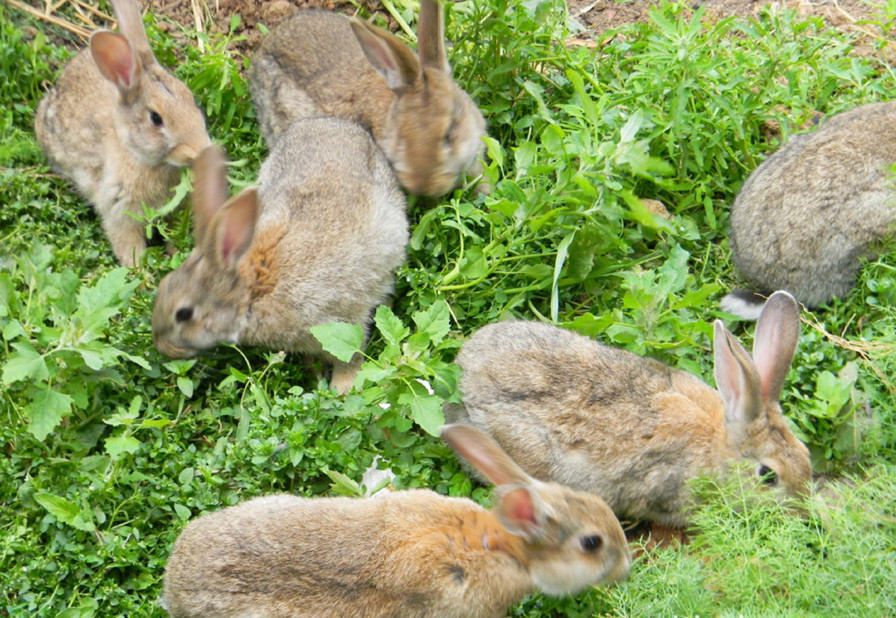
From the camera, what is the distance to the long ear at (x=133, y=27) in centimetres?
514

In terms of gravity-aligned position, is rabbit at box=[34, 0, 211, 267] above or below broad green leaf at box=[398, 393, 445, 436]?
above

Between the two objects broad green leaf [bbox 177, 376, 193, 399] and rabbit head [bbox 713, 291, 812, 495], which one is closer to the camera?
rabbit head [bbox 713, 291, 812, 495]

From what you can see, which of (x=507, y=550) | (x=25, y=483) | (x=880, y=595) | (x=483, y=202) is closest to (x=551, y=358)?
(x=507, y=550)

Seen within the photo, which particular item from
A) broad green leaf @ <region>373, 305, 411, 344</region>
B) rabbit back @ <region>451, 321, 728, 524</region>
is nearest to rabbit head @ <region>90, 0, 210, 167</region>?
broad green leaf @ <region>373, 305, 411, 344</region>

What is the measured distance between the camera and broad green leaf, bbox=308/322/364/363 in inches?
170

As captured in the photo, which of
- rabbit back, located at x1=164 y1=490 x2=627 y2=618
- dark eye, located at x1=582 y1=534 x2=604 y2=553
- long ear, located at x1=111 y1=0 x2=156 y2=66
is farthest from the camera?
long ear, located at x1=111 y1=0 x2=156 y2=66

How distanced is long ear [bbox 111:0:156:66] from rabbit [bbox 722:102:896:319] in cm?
330

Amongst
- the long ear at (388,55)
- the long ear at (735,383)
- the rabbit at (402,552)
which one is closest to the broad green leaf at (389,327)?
the rabbit at (402,552)

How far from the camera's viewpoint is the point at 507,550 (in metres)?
3.87

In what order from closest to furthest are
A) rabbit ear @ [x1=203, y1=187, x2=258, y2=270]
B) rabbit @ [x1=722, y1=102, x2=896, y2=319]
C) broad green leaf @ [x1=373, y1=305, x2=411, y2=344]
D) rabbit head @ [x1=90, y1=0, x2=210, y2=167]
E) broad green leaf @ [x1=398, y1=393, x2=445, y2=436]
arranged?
broad green leaf @ [x1=398, y1=393, x2=445, y2=436] → broad green leaf @ [x1=373, y1=305, x2=411, y2=344] → rabbit ear @ [x1=203, y1=187, x2=258, y2=270] → rabbit @ [x1=722, y1=102, x2=896, y2=319] → rabbit head @ [x1=90, y1=0, x2=210, y2=167]

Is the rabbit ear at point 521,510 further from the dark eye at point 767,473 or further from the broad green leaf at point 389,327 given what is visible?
the dark eye at point 767,473

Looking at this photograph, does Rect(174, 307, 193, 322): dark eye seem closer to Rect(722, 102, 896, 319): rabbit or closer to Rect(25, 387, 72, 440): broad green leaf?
Rect(25, 387, 72, 440): broad green leaf

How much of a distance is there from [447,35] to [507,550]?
10.8 feet

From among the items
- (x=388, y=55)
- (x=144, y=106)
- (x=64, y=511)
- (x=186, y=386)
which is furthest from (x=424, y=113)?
(x=64, y=511)
